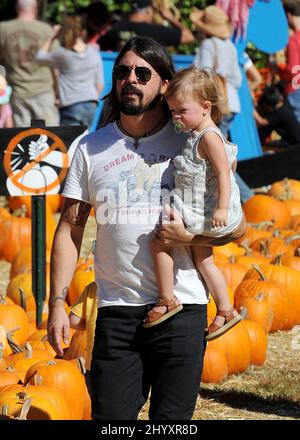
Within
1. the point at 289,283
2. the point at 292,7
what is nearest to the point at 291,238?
the point at 289,283

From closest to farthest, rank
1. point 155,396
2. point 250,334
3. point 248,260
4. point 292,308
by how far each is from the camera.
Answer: point 155,396
point 250,334
point 292,308
point 248,260

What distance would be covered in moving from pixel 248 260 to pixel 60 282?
13.1ft

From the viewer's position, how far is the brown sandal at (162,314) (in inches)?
137

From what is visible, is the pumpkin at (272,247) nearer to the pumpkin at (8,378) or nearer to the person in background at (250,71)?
the pumpkin at (8,378)

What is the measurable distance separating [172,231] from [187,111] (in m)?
0.43

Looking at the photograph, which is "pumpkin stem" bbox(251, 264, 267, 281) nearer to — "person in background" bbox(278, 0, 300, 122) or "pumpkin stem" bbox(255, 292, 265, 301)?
"pumpkin stem" bbox(255, 292, 265, 301)

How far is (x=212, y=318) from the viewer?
20.6 feet

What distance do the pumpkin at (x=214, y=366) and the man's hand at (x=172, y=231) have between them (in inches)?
94.1

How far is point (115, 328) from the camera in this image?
11.8 feet

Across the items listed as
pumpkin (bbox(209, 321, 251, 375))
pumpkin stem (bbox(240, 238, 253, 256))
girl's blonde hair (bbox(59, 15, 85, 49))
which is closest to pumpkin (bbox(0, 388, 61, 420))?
pumpkin (bbox(209, 321, 251, 375))

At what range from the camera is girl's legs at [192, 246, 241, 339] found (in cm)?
365

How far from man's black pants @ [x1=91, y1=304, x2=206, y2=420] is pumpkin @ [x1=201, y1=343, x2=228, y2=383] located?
2.27 m
